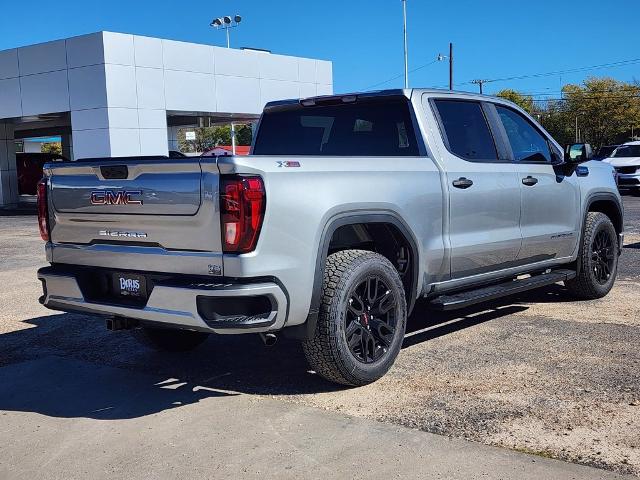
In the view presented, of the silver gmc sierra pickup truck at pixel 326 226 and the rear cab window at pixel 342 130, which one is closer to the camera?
the silver gmc sierra pickup truck at pixel 326 226

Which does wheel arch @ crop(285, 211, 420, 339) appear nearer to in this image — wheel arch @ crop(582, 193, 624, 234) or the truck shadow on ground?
the truck shadow on ground

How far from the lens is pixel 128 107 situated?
2408 cm

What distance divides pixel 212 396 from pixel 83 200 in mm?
1515

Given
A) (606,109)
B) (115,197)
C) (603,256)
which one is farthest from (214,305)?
(606,109)

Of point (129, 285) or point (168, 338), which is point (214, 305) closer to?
point (129, 285)

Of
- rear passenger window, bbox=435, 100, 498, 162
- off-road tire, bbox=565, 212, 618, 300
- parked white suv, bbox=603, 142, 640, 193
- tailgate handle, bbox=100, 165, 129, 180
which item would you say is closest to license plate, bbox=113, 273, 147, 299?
tailgate handle, bbox=100, 165, 129, 180

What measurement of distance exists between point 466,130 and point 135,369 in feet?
10.3

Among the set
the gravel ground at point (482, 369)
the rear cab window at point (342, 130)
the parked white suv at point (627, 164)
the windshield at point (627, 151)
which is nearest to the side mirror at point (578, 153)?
the gravel ground at point (482, 369)

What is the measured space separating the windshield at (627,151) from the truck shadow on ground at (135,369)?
2200 cm

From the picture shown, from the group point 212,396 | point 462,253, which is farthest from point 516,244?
point 212,396

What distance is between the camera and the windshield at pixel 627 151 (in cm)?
2669

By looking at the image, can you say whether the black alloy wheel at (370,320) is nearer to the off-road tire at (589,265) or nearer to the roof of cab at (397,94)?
the roof of cab at (397,94)

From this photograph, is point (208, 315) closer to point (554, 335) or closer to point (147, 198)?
point (147, 198)

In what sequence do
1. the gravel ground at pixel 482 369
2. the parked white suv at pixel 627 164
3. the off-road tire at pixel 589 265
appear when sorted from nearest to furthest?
the gravel ground at pixel 482 369 → the off-road tire at pixel 589 265 → the parked white suv at pixel 627 164
